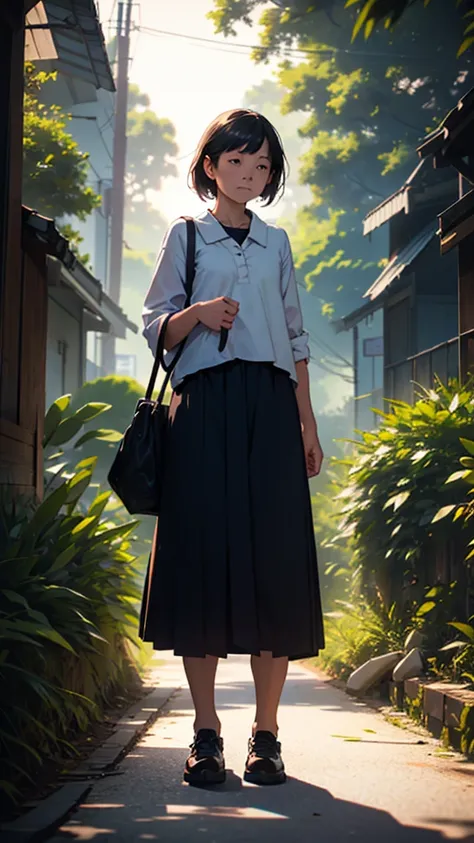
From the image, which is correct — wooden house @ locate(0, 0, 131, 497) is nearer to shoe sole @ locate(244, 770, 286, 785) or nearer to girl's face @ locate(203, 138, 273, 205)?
girl's face @ locate(203, 138, 273, 205)

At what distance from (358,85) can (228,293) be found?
2736 centimetres

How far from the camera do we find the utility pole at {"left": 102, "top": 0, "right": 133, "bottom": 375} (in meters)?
29.4

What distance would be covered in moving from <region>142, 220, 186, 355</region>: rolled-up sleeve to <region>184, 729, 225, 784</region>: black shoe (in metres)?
1.31

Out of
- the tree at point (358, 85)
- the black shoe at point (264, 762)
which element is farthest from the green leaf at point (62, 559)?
the tree at point (358, 85)

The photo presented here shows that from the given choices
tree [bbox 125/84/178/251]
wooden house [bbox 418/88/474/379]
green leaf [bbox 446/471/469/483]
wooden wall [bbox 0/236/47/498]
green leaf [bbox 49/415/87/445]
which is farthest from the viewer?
tree [bbox 125/84/178/251]

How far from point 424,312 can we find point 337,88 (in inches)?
509

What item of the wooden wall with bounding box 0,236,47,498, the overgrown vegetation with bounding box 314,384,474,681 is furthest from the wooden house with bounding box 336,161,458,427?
the wooden wall with bounding box 0,236,47,498

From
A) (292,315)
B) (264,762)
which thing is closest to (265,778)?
(264,762)

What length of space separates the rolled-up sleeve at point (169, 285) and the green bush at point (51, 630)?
1.20 m

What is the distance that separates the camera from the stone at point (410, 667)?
22.8ft

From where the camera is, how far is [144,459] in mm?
4012

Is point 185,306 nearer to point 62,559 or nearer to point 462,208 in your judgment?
point 62,559

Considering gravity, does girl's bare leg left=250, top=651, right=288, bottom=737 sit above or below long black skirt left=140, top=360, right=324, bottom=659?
below

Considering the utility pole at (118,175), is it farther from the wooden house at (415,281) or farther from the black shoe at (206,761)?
the black shoe at (206,761)
